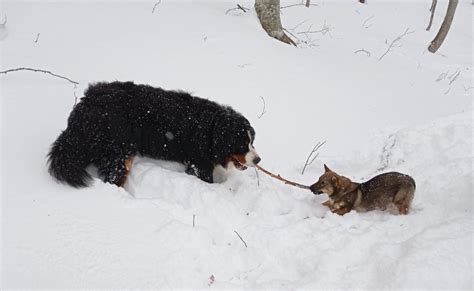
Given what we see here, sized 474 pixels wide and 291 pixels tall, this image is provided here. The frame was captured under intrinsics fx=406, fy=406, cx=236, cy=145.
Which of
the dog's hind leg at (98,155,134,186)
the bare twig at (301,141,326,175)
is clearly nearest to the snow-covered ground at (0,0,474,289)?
the bare twig at (301,141,326,175)

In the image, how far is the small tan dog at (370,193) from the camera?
416 cm

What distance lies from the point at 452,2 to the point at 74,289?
533 inches

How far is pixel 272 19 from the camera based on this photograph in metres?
8.12

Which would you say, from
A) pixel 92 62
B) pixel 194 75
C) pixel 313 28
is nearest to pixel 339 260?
pixel 194 75

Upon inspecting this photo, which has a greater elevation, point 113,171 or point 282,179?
point 113,171

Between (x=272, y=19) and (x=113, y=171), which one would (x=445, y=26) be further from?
(x=113, y=171)

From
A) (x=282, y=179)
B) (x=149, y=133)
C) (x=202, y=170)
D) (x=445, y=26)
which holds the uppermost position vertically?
(x=149, y=133)

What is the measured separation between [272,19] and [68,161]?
5484 mm

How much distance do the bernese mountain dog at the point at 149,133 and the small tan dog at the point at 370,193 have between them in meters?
0.90

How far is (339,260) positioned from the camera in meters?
3.46

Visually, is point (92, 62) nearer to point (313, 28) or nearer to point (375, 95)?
point (375, 95)

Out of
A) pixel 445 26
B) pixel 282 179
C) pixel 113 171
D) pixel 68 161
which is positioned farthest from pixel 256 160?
pixel 445 26

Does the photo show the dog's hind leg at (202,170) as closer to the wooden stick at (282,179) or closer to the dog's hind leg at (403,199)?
the wooden stick at (282,179)

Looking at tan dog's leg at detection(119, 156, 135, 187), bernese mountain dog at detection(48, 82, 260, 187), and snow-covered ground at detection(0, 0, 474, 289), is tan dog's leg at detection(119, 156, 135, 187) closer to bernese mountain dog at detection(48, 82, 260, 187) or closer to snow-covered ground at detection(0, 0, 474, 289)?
bernese mountain dog at detection(48, 82, 260, 187)
